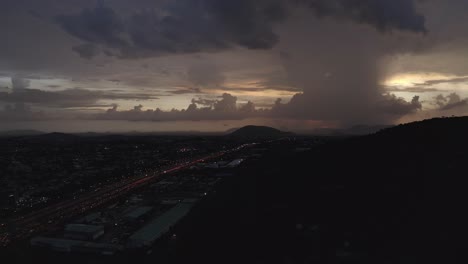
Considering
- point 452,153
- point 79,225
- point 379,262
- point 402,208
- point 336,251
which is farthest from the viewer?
point 79,225

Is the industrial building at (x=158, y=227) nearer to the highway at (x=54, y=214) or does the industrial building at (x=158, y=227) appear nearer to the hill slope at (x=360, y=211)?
the hill slope at (x=360, y=211)

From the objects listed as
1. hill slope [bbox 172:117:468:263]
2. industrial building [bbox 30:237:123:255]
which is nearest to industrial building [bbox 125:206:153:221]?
industrial building [bbox 30:237:123:255]

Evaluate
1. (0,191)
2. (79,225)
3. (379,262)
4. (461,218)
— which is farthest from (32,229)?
(461,218)

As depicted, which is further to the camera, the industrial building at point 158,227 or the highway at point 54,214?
the highway at point 54,214

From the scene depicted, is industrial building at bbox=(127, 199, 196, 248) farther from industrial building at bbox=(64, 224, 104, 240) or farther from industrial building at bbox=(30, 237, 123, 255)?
industrial building at bbox=(64, 224, 104, 240)

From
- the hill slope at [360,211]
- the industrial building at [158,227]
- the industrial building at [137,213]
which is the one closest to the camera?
the hill slope at [360,211]

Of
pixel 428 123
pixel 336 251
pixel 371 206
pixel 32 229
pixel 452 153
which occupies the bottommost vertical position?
pixel 32 229

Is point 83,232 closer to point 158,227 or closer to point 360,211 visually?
point 158,227

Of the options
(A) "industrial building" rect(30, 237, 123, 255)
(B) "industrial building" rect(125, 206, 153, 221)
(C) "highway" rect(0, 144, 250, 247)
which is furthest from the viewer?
(B) "industrial building" rect(125, 206, 153, 221)

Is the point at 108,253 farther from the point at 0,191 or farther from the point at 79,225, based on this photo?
the point at 0,191

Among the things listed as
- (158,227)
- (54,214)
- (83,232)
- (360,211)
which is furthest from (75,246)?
(360,211)

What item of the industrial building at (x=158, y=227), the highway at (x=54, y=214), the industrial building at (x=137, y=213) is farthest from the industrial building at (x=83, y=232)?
the industrial building at (x=137, y=213)
